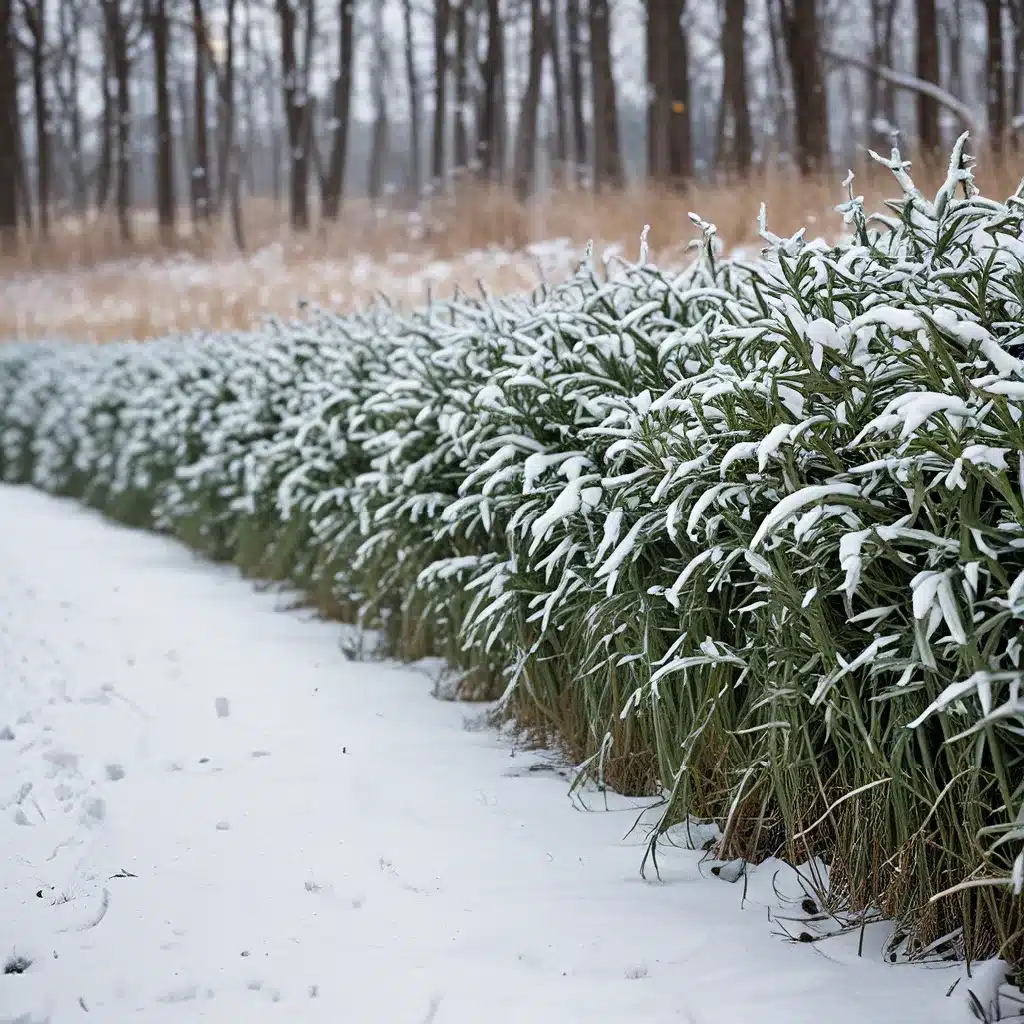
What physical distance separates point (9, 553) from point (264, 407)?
2037mm

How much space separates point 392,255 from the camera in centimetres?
1320

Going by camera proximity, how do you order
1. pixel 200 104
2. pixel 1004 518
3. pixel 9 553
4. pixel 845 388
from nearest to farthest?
pixel 1004 518 → pixel 845 388 → pixel 9 553 → pixel 200 104

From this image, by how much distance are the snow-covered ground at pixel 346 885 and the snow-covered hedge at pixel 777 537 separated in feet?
0.62

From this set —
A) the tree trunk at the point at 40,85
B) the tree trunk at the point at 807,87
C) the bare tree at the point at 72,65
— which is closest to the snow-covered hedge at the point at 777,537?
the tree trunk at the point at 807,87

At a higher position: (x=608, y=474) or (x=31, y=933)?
(x=608, y=474)

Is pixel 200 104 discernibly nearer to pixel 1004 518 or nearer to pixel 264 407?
pixel 264 407

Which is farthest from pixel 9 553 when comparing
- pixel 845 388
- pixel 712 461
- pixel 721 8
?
pixel 721 8

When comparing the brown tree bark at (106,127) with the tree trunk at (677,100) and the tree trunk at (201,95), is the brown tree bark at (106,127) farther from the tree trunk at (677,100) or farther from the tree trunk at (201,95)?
the tree trunk at (677,100)

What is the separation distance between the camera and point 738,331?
2340 millimetres

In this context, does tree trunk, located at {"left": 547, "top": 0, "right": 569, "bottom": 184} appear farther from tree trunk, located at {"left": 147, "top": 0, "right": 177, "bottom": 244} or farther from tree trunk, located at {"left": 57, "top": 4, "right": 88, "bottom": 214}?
tree trunk, located at {"left": 57, "top": 4, "right": 88, "bottom": 214}

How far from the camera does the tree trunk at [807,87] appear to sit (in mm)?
11547

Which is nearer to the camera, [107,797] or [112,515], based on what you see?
[107,797]

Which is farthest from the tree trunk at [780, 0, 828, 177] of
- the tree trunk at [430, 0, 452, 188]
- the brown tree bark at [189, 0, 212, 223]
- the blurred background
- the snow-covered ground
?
the brown tree bark at [189, 0, 212, 223]

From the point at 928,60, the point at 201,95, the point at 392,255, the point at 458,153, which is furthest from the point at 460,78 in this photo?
the point at 928,60
